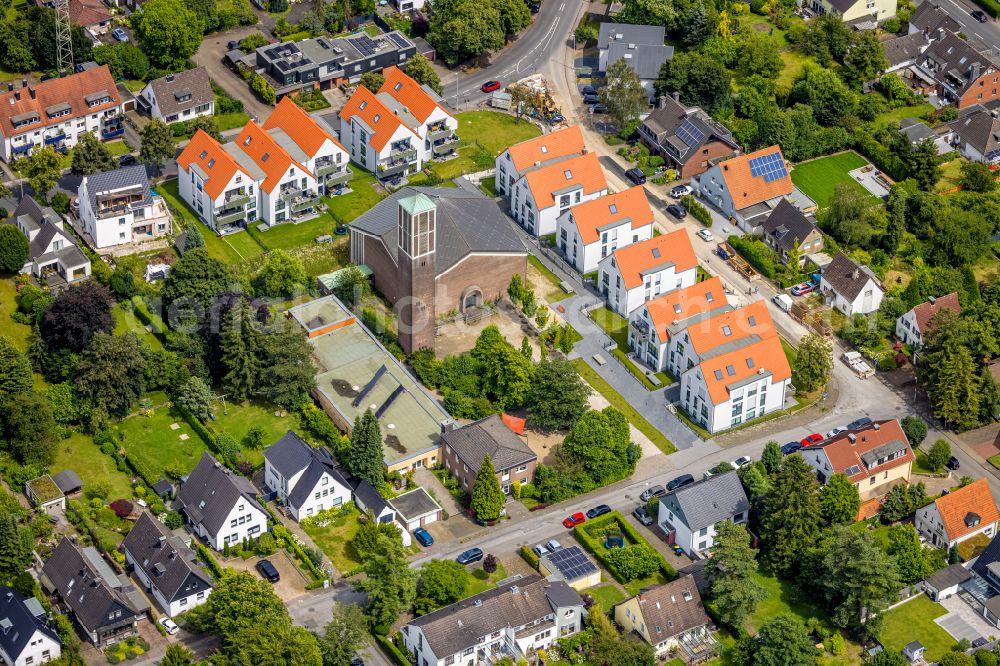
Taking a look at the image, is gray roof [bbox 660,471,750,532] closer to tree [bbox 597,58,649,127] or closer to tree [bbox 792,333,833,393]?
tree [bbox 792,333,833,393]

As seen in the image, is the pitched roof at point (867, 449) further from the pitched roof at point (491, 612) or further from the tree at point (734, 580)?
the pitched roof at point (491, 612)

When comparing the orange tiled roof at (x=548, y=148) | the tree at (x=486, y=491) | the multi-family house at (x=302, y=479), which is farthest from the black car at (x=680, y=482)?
the orange tiled roof at (x=548, y=148)

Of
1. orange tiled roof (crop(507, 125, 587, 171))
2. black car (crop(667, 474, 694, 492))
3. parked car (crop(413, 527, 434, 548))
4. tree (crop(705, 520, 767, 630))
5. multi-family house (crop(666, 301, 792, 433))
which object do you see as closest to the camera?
tree (crop(705, 520, 767, 630))

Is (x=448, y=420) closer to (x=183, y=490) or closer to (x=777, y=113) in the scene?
(x=183, y=490)

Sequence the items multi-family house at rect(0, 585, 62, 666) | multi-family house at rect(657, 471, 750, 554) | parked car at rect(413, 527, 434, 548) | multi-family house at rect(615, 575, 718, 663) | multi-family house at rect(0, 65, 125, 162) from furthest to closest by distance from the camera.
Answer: multi-family house at rect(0, 65, 125, 162), parked car at rect(413, 527, 434, 548), multi-family house at rect(657, 471, 750, 554), multi-family house at rect(615, 575, 718, 663), multi-family house at rect(0, 585, 62, 666)

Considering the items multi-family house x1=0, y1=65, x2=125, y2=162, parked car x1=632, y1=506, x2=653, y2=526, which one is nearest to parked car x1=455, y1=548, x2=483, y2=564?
parked car x1=632, y1=506, x2=653, y2=526

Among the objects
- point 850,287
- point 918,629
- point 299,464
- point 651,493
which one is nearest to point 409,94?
point 850,287
